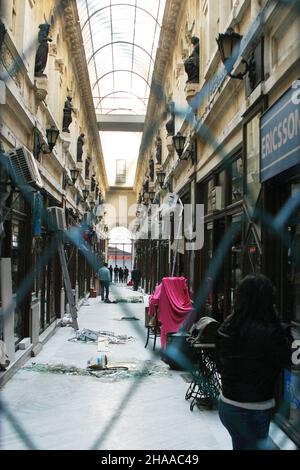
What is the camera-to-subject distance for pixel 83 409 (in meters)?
5.47

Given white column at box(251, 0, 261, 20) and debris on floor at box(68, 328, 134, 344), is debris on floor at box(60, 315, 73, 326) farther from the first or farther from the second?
white column at box(251, 0, 261, 20)

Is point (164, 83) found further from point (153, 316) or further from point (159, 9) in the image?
point (153, 316)

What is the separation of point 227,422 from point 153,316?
19.8 feet

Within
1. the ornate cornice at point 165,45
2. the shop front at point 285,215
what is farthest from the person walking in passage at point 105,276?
the shop front at point 285,215

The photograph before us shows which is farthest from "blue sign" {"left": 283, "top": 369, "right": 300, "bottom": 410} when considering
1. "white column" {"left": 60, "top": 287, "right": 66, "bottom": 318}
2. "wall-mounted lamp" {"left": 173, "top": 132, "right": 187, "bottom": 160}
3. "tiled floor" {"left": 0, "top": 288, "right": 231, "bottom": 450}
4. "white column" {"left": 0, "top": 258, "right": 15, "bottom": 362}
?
"white column" {"left": 60, "top": 287, "right": 66, "bottom": 318}

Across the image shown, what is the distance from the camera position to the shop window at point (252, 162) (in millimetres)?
5578

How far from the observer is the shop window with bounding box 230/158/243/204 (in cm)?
687

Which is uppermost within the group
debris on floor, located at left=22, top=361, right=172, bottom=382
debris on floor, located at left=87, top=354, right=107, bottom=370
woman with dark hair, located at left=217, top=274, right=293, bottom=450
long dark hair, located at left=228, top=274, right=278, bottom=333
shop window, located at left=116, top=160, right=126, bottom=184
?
shop window, located at left=116, top=160, right=126, bottom=184

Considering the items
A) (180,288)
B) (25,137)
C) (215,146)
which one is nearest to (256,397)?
(180,288)

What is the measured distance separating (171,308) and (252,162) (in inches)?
120

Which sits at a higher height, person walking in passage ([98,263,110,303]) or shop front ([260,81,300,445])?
shop front ([260,81,300,445])

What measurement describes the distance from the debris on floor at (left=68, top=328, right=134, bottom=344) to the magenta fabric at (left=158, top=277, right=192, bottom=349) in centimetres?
242

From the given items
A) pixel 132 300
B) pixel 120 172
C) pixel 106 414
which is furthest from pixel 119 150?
pixel 106 414

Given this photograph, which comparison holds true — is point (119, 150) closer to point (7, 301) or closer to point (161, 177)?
point (161, 177)
